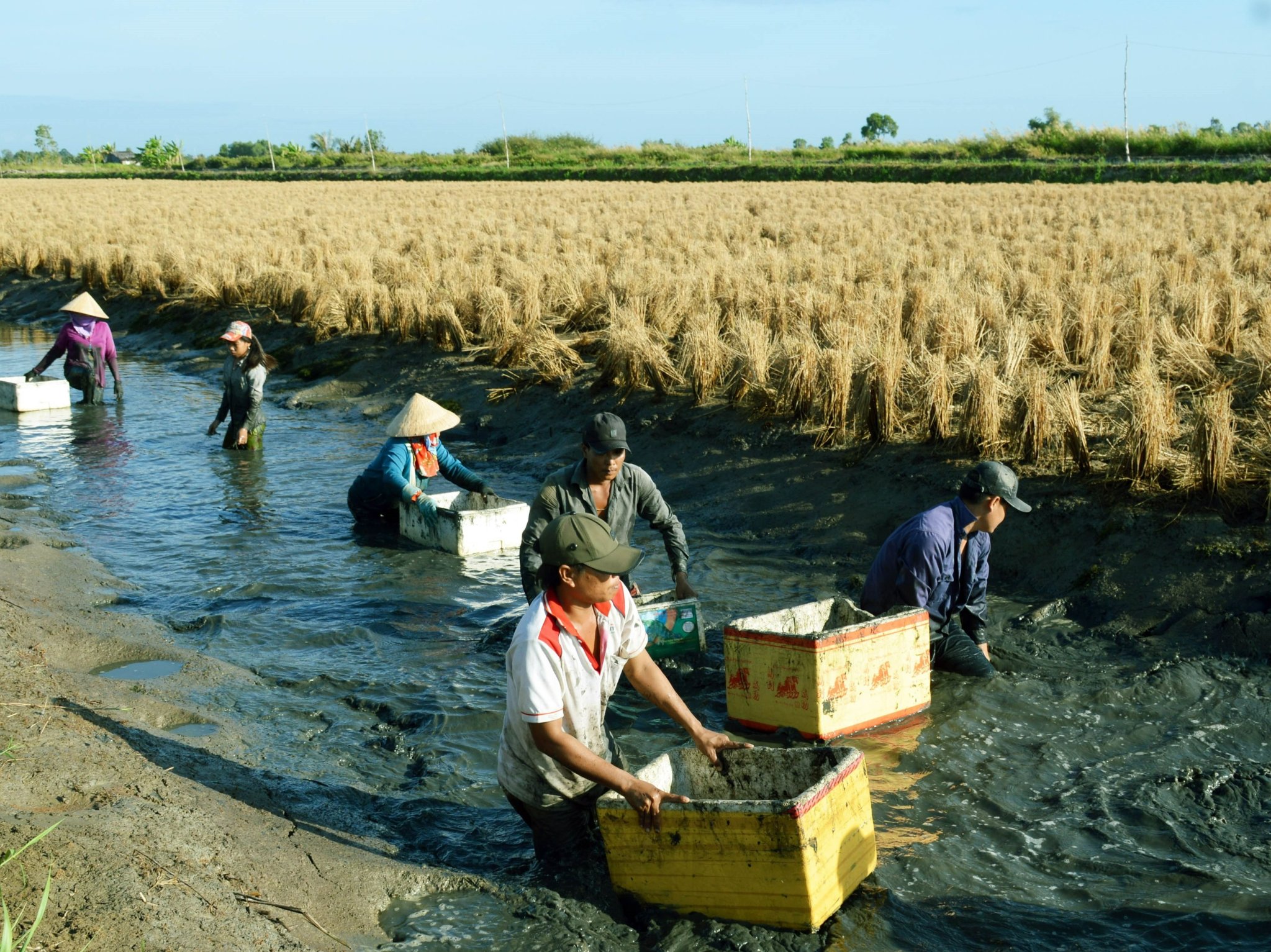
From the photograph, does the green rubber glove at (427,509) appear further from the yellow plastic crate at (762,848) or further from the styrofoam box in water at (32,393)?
the styrofoam box in water at (32,393)

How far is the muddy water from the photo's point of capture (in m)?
4.34

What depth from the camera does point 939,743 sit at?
230 inches

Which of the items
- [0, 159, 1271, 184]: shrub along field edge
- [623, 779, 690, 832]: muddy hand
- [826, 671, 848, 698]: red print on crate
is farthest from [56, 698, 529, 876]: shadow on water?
[0, 159, 1271, 184]: shrub along field edge

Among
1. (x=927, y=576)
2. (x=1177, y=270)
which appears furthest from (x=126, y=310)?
(x=927, y=576)

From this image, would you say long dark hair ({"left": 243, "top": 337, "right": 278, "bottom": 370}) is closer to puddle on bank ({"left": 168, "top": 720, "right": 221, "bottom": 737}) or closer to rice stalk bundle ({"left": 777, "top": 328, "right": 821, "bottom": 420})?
rice stalk bundle ({"left": 777, "top": 328, "right": 821, "bottom": 420})

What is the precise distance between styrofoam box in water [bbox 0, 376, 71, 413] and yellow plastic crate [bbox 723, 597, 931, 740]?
11.2m

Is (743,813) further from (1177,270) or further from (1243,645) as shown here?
(1177,270)

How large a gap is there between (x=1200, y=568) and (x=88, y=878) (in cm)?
634

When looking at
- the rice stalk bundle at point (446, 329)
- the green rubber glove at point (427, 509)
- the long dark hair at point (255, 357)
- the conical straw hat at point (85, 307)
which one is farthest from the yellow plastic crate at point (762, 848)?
the conical straw hat at point (85, 307)

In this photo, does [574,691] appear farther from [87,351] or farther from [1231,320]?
[87,351]

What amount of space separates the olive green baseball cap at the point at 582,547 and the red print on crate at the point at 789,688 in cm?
192

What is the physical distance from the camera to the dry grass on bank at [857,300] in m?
8.79

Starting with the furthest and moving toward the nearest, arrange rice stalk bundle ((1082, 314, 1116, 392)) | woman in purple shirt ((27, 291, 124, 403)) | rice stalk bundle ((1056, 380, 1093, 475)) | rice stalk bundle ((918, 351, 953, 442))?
woman in purple shirt ((27, 291, 124, 403)), rice stalk bundle ((1082, 314, 1116, 392)), rice stalk bundle ((918, 351, 953, 442)), rice stalk bundle ((1056, 380, 1093, 475))

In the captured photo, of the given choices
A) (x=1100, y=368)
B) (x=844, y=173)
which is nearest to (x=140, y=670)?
(x=1100, y=368)
